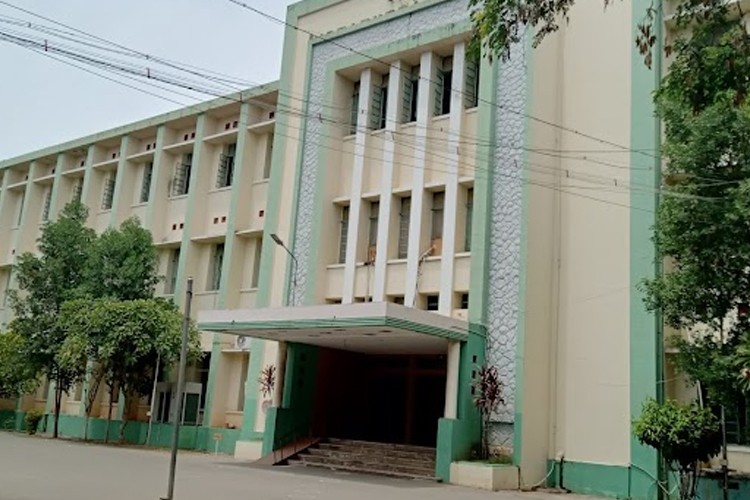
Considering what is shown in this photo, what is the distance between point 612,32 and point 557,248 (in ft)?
15.6

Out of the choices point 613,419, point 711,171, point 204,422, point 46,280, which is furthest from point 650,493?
point 46,280

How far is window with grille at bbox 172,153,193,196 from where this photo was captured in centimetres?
2580

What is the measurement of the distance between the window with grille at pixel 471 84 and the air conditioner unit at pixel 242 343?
843 cm

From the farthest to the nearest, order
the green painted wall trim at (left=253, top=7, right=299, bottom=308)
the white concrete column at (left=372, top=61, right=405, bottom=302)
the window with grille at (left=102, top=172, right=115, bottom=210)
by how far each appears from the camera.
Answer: the window with grille at (left=102, top=172, right=115, bottom=210)
the green painted wall trim at (left=253, top=7, right=299, bottom=308)
the white concrete column at (left=372, top=61, right=405, bottom=302)

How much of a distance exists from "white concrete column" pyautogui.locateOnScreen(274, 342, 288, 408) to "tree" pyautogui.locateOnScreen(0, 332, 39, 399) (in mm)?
9258

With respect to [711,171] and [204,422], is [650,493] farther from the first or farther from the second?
[204,422]

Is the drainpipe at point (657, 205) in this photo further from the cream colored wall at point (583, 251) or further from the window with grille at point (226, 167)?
the window with grille at point (226, 167)

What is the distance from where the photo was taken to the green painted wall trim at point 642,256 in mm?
15188

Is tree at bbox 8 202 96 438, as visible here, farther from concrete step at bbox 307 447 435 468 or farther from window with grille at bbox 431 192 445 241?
window with grille at bbox 431 192 445 241

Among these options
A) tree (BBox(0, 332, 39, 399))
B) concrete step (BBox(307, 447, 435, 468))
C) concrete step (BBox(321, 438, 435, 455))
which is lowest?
concrete step (BBox(307, 447, 435, 468))

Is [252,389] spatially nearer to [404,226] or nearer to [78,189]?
[404,226]

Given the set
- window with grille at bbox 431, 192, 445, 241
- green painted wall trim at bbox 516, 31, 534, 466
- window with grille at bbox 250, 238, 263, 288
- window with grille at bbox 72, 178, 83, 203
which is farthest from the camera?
window with grille at bbox 72, 178, 83, 203

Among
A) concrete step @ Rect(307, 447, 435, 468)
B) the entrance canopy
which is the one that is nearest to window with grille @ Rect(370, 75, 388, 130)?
the entrance canopy

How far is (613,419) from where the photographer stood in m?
15.8
